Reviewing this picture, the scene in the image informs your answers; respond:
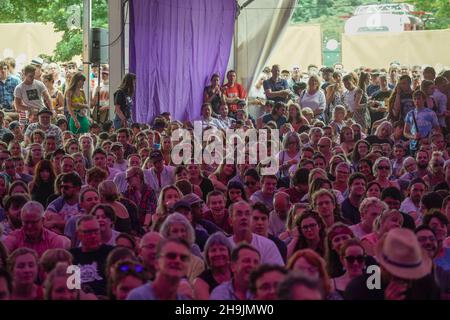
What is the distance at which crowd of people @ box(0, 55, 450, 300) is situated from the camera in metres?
6.46

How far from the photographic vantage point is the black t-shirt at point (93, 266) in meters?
7.66

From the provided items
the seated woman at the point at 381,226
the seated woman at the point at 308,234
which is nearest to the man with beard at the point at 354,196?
the seated woman at the point at 381,226

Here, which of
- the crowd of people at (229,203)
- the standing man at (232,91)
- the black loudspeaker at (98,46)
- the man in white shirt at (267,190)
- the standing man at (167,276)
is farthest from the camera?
the standing man at (232,91)

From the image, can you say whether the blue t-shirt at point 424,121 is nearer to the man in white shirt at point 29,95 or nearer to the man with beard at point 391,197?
the man with beard at point 391,197

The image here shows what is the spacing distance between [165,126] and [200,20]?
128 inches

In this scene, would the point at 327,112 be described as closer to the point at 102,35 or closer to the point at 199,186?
the point at 102,35

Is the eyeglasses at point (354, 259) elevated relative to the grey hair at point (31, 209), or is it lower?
lower

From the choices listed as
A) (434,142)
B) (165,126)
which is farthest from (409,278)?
(165,126)

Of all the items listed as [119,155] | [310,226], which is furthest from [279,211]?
[119,155]

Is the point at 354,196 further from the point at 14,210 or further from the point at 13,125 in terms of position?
the point at 13,125

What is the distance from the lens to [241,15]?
781 inches

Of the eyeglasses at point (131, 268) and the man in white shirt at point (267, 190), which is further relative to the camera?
the man in white shirt at point (267, 190)
